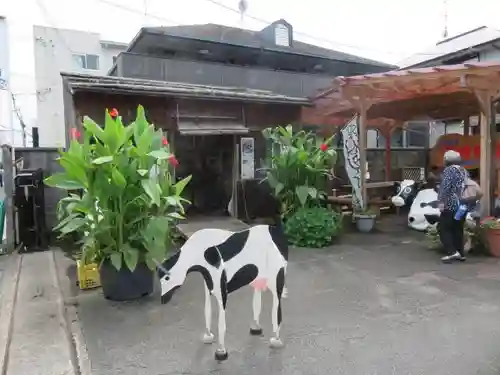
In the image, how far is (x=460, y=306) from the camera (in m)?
4.44

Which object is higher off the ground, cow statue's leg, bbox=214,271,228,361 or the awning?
the awning

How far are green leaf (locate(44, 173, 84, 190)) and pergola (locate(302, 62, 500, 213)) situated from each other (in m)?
5.11

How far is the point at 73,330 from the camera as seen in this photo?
394cm

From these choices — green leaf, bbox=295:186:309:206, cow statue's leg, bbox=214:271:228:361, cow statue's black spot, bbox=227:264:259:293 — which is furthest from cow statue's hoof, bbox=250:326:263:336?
green leaf, bbox=295:186:309:206

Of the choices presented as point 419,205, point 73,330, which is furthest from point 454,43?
point 73,330

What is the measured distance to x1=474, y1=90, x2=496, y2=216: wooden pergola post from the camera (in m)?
7.04

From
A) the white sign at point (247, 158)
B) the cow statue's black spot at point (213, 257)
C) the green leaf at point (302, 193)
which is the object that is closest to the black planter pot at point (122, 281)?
the cow statue's black spot at point (213, 257)

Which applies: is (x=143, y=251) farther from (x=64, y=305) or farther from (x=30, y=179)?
(x=30, y=179)

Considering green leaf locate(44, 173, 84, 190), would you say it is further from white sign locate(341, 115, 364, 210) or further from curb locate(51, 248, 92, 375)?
white sign locate(341, 115, 364, 210)

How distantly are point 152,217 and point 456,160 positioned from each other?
440 centimetres

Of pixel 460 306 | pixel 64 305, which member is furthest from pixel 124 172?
pixel 460 306

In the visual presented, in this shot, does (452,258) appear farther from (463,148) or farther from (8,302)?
(463,148)

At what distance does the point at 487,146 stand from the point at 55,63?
60.9 ft

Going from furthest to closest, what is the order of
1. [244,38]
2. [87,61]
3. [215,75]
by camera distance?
1. [87,61]
2. [244,38]
3. [215,75]
